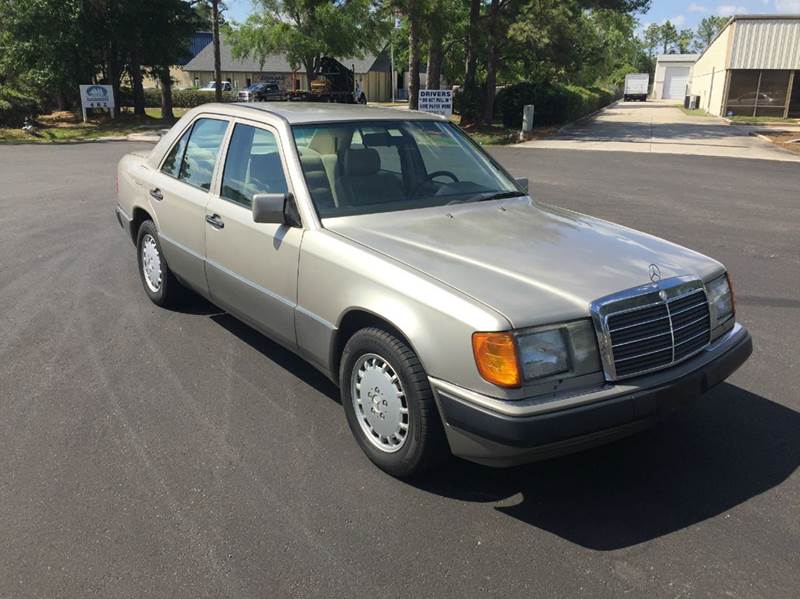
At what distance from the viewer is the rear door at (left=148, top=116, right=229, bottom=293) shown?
15.9 ft

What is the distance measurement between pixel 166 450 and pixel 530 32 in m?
23.6

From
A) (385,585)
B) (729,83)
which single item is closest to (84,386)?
(385,585)

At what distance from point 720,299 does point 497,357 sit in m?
1.48

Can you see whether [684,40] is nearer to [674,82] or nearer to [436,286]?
[674,82]

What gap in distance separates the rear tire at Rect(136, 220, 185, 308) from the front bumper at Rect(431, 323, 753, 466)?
338cm

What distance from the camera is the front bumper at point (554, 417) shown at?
9.20 feet

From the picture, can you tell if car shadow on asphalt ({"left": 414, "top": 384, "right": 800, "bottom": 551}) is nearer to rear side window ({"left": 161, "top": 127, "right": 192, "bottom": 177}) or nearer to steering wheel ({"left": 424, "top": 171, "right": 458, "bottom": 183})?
steering wheel ({"left": 424, "top": 171, "right": 458, "bottom": 183})

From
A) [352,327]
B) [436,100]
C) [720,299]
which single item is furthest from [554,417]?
[436,100]

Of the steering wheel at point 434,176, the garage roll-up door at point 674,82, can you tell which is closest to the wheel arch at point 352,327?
the steering wheel at point 434,176

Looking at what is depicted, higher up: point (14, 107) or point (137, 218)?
point (14, 107)

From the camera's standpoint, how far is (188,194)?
5.00 m

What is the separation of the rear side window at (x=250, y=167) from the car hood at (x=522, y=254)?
66 centimetres

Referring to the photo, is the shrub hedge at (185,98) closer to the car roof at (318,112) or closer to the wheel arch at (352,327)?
the car roof at (318,112)

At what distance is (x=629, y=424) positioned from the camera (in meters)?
3.00
